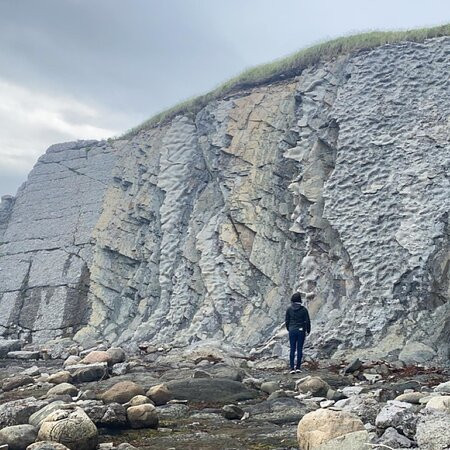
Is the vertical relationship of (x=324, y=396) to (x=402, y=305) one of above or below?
below

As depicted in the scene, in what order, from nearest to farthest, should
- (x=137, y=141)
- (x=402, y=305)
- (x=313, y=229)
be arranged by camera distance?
(x=402, y=305)
(x=313, y=229)
(x=137, y=141)

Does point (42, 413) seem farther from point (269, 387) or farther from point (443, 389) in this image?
point (443, 389)

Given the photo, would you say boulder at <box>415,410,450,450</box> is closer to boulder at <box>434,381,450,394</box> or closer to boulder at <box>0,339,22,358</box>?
boulder at <box>434,381,450,394</box>

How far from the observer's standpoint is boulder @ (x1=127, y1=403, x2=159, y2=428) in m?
6.49

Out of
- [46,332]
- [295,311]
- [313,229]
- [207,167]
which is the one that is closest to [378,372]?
[295,311]

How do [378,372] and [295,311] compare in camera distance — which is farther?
[295,311]

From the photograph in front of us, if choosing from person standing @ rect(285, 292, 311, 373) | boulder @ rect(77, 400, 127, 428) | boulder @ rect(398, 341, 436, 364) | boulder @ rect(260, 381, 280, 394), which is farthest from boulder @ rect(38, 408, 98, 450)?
boulder @ rect(398, 341, 436, 364)

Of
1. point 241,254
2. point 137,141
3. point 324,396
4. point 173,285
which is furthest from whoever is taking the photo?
point 137,141

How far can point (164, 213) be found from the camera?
787 inches

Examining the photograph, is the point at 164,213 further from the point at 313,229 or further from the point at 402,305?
the point at 402,305

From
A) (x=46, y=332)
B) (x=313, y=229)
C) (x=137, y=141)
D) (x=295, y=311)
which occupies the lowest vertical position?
(x=46, y=332)

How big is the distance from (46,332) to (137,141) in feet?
27.1

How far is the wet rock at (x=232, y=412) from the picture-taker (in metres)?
6.91

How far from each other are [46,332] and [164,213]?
5527 millimetres
